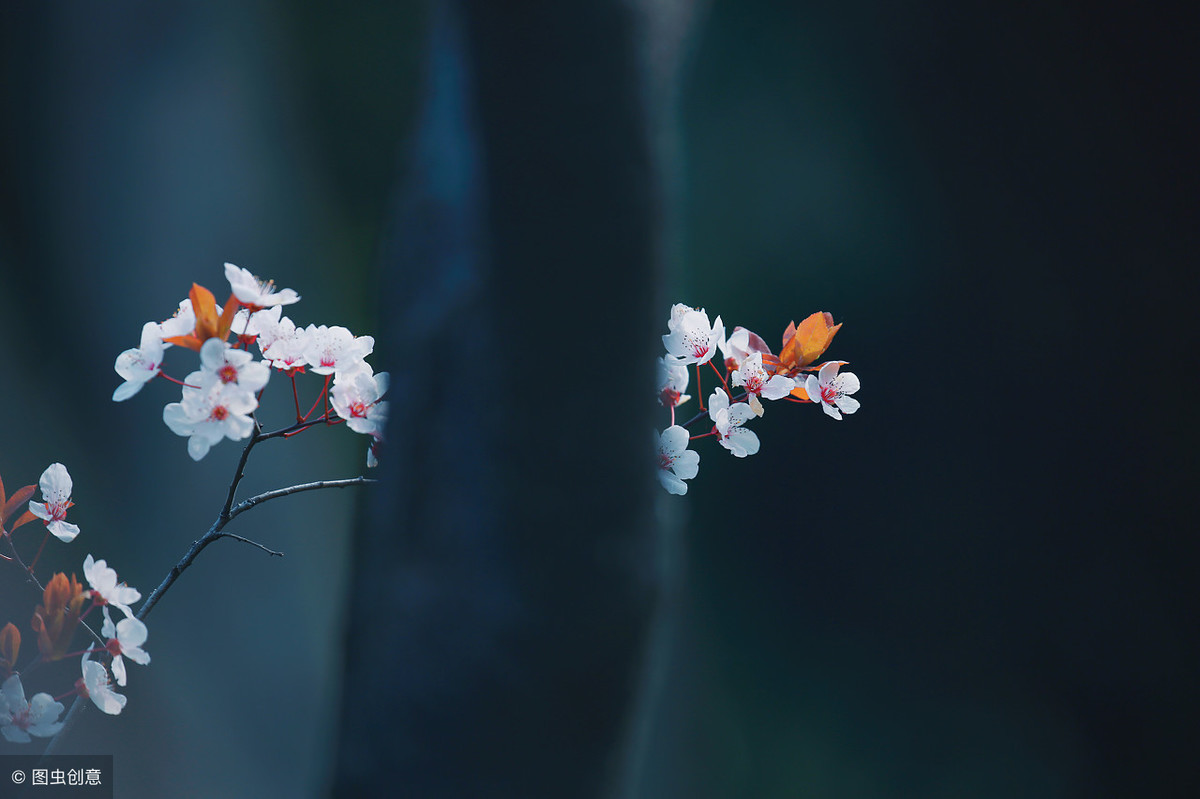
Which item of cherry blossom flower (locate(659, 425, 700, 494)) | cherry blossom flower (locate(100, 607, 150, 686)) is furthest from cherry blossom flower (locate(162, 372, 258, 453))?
cherry blossom flower (locate(659, 425, 700, 494))

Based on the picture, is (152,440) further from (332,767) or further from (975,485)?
(975,485)

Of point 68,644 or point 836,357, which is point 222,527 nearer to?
point 68,644

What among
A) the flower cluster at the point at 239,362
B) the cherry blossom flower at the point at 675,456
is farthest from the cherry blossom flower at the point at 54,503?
the cherry blossom flower at the point at 675,456

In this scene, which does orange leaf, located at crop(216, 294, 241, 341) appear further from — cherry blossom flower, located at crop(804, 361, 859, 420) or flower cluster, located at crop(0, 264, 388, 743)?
cherry blossom flower, located at crop(804, 361, 859, 420)

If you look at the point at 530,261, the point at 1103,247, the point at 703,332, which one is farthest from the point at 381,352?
the point at 1103,247

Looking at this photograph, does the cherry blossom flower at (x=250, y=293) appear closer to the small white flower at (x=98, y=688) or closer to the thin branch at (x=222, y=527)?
the thin branch at (x=222, y=527)

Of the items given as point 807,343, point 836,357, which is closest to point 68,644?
point 807,343
